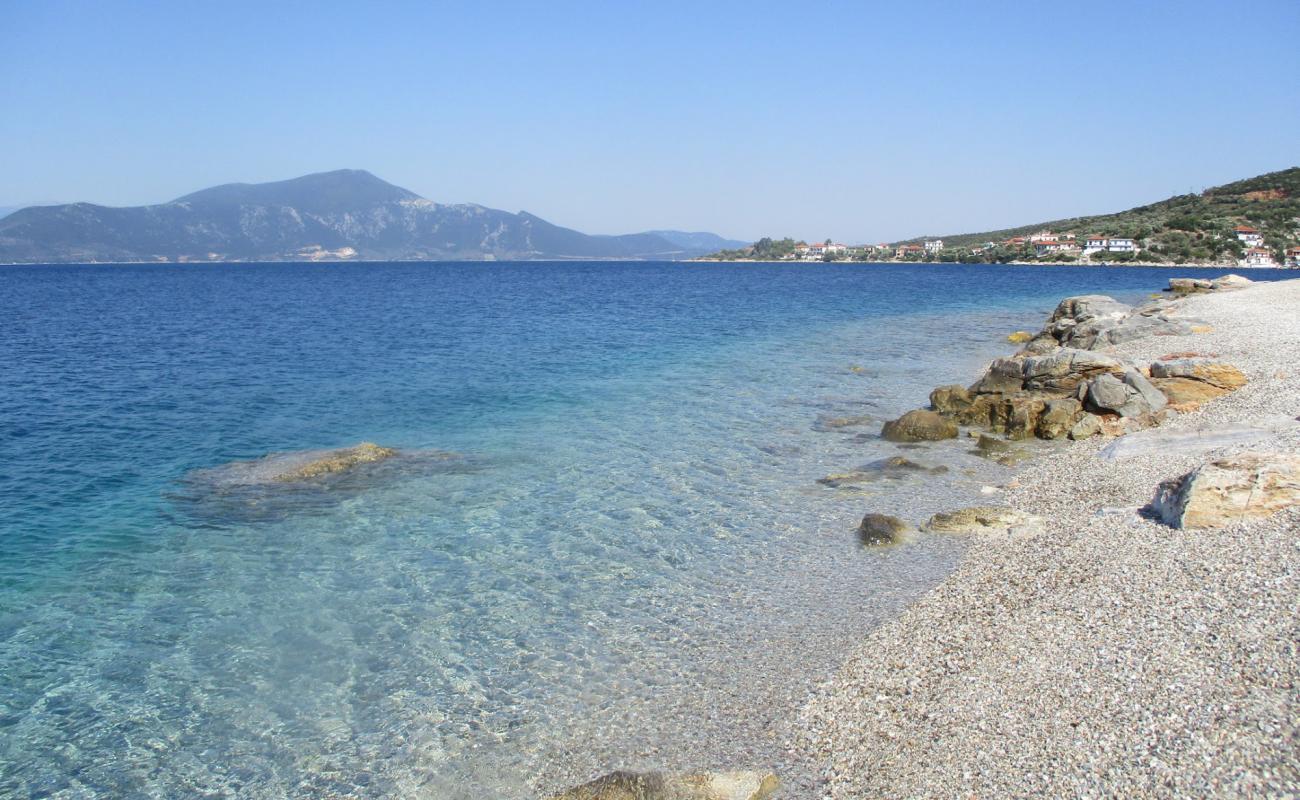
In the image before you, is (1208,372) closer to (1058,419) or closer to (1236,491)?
(1058,419)

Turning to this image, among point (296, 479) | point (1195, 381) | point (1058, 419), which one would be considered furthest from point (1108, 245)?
point (296, 479)

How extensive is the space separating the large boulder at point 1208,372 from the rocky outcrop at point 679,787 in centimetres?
1985

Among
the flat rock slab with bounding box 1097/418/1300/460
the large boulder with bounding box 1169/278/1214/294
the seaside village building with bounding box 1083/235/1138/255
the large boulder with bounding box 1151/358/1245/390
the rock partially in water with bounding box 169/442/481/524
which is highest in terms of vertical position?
the seaside village building with bounding box 1083/235/1138/255

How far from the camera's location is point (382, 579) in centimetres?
1277

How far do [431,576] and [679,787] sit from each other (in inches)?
256

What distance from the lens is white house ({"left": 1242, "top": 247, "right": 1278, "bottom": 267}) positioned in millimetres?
120938

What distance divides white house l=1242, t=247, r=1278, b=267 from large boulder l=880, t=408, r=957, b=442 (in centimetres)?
13237

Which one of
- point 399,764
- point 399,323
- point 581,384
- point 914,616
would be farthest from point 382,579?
point 399,323

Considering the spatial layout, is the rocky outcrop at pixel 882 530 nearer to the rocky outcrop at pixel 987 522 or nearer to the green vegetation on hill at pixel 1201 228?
the rocky outcrop at pixel 987 522

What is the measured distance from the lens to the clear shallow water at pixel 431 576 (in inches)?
343

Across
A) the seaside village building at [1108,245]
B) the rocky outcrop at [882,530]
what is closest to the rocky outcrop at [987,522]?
the rocky outcrop at [882,530]

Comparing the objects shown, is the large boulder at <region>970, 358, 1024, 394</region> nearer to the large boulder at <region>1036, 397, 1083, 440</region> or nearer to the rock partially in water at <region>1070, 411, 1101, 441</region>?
the large boulder at <region>1036, 397, 1083, 440</region>

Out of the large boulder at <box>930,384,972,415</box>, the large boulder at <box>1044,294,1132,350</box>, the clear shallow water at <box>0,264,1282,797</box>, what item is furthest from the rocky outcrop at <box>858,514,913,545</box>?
the large boulder at <box>1044,294,1132,350</box>

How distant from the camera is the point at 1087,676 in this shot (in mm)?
8125
